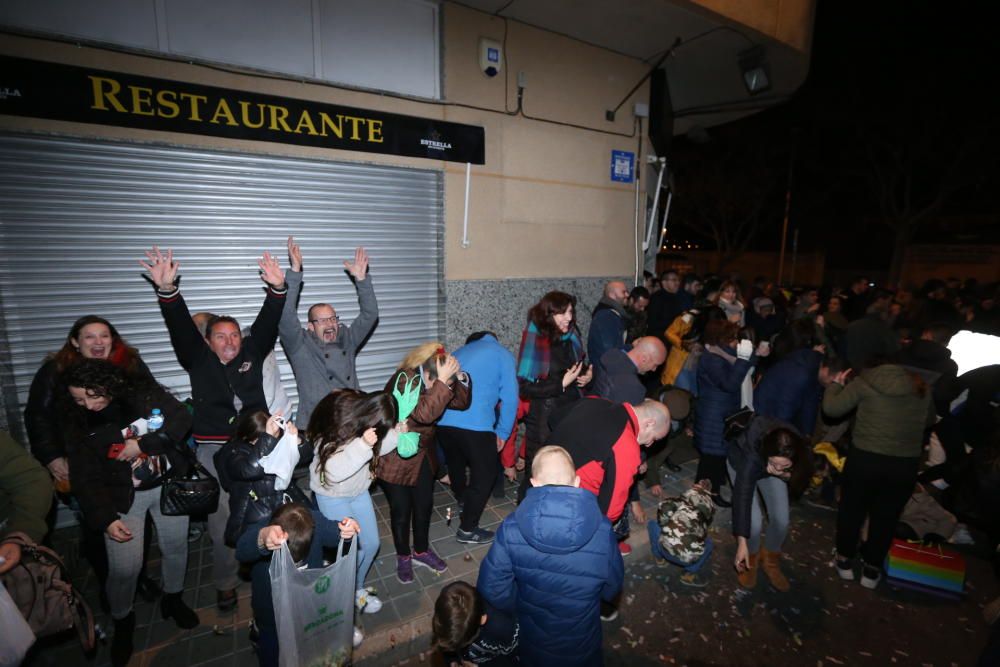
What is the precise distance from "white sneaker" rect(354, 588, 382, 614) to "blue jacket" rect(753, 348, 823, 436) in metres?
3.92

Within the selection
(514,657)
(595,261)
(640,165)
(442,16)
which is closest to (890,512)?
(514,657)

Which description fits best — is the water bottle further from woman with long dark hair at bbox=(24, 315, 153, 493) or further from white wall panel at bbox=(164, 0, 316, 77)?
white wall panel at bbox=(164, 0, 316, 77)

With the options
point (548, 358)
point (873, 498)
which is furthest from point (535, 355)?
point (873, 498)

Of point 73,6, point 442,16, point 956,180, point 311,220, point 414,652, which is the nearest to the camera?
point 414,652

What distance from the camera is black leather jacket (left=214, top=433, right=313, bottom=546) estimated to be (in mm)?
2877

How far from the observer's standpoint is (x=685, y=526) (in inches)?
172

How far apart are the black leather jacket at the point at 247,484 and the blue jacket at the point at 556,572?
4.76ft

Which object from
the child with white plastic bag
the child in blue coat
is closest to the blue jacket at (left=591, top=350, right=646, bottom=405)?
the child in blue coat

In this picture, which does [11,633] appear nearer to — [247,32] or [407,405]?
[407,405]

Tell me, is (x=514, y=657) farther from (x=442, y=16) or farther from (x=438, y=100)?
(x=442, y=16)

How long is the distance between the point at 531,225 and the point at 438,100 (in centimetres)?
210

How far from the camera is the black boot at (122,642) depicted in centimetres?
316

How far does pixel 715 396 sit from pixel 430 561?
3.33 meters

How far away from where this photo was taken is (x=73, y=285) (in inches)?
173
